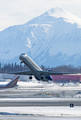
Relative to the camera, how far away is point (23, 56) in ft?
244

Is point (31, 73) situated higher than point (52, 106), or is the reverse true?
point (31, 73)

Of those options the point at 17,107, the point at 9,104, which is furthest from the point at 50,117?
the point at 9,104

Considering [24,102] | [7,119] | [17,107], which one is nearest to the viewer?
[7,119]

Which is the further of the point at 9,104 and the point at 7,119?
the point at 9,104

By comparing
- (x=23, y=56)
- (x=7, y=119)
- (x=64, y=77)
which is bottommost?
(x=64, y=77)

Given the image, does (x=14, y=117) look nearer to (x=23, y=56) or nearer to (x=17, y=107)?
(x=17, y=107)

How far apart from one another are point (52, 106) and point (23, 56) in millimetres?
15322

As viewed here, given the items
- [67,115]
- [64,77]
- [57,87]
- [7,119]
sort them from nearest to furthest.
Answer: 1. [7,119]
2. [67,115]
3. [57,87]
4. [64,77]

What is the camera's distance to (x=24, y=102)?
68.6 m

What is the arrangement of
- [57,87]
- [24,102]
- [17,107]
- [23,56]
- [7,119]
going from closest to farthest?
[7,119]
[17,107]
[24,102]
[23,56]
[57,87]

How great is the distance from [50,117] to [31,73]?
3176cm

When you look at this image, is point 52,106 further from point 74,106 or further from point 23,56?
point 23,56

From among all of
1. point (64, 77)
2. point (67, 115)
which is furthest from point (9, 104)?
point (64, 77)

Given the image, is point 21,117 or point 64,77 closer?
point 21,117
